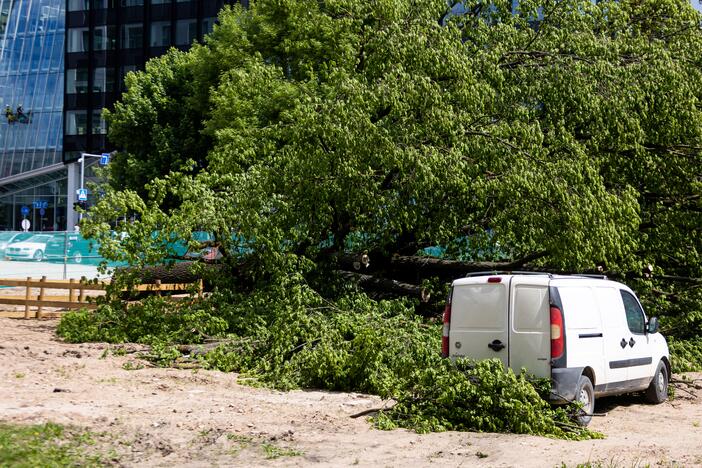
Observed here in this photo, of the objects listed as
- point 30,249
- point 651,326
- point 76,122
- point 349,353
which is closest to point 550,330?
point 651,326

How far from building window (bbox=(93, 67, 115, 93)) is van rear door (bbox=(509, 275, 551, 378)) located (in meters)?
67.0

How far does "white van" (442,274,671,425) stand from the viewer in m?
11.2

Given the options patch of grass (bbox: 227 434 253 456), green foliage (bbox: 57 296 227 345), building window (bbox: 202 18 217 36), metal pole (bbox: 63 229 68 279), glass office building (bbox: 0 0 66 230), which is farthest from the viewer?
glass office building (bbox: 0 0 66 230)

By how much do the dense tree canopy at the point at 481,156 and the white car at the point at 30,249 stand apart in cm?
1835

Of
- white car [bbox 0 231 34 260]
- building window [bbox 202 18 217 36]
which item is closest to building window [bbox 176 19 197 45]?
building window [bbox 202 18 217 36]

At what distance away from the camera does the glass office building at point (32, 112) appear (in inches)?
3066

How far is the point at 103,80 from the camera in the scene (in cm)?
7444

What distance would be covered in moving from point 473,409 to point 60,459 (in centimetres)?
507

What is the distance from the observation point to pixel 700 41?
20672 millimetres

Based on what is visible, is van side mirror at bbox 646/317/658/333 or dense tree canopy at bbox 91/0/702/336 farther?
dense tree canopy at bbox 91/0/702/336

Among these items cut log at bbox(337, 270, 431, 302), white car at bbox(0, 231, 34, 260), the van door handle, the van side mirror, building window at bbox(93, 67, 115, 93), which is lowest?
the van door handle

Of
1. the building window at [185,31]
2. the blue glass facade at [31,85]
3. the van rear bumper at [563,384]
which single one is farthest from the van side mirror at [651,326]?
the blue glass facade at [31,85]

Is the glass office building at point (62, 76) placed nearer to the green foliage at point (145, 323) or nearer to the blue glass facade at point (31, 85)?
the blue glass facade at point (31, 85)

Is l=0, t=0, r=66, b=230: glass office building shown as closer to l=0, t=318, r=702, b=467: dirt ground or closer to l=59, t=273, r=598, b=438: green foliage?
l=59, t=273, r=598, b=438: green foliage
